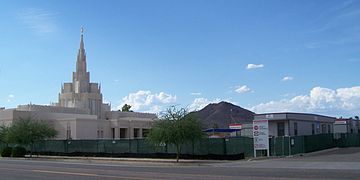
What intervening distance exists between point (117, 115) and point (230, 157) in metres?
99.0

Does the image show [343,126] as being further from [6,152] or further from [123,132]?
[123,132]

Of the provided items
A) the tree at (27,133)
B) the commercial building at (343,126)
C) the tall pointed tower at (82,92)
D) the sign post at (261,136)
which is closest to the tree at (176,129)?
the sign post at (261,136)

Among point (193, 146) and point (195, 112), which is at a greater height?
point (195, 112)

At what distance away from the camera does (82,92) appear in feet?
452

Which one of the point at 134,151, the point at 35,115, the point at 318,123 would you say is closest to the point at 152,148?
the point at 134,151

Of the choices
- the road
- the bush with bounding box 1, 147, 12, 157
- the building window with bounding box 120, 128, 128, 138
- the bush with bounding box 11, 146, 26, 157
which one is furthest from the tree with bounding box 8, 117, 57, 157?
the building window with bounding box 120, 128, 128, 138

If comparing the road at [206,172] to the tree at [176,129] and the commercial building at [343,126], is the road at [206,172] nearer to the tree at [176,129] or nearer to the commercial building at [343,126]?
the tree at [176,129]

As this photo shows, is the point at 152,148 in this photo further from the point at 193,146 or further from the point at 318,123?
the point at 318,123

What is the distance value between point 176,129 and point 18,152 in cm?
2683

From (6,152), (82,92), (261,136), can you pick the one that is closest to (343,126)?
(261,136)

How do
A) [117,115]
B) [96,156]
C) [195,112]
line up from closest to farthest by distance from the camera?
[195,112], [96,156], [117,115]

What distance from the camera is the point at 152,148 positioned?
155ft

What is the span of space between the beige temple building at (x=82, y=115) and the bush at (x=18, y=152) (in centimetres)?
1690

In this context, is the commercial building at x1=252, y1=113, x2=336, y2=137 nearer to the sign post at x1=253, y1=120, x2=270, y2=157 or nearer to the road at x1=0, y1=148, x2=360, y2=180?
the sign post at x1=253, y1=120, x2=270, y2=157
